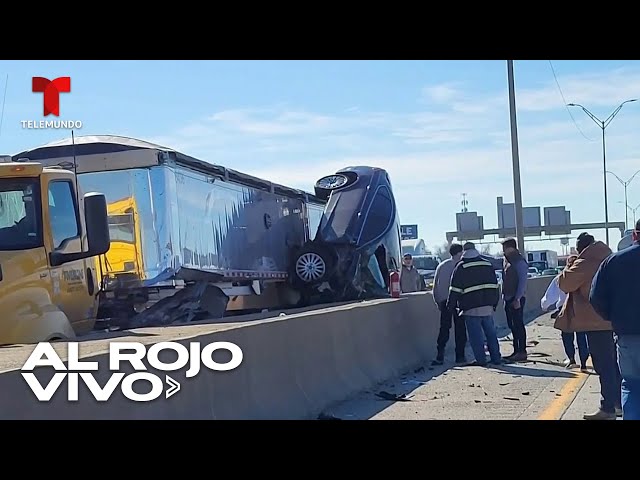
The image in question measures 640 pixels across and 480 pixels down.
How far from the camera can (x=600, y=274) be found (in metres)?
7.37

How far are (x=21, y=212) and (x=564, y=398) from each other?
224 inches

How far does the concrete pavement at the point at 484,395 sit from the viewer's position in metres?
9.42

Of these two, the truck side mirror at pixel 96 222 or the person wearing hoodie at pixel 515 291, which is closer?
the truck side mirror at pixel 96 222

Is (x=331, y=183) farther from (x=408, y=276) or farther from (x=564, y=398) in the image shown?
(x=564, y=398)

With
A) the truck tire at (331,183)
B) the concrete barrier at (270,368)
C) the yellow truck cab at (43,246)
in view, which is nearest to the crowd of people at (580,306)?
the concrete barrier at (270,368)

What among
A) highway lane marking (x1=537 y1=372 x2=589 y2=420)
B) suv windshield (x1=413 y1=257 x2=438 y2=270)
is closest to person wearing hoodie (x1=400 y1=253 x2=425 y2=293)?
highway lane marking (x1=537 y1=372 x2=589 y2=420)

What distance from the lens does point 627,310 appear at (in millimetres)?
7168

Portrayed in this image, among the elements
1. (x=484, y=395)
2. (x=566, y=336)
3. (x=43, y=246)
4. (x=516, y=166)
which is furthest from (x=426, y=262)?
(x=43, y=246)

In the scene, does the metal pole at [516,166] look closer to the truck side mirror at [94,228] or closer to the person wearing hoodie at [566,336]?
the person wearing hoodie at [566,336]

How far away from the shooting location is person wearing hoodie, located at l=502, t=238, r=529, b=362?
13805 mm

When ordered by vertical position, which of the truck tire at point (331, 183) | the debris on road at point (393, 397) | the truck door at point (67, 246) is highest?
the truck tire at point (331, 183)

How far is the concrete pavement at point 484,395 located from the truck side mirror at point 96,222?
2.72 m

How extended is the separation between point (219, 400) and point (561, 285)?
11.7 ft
